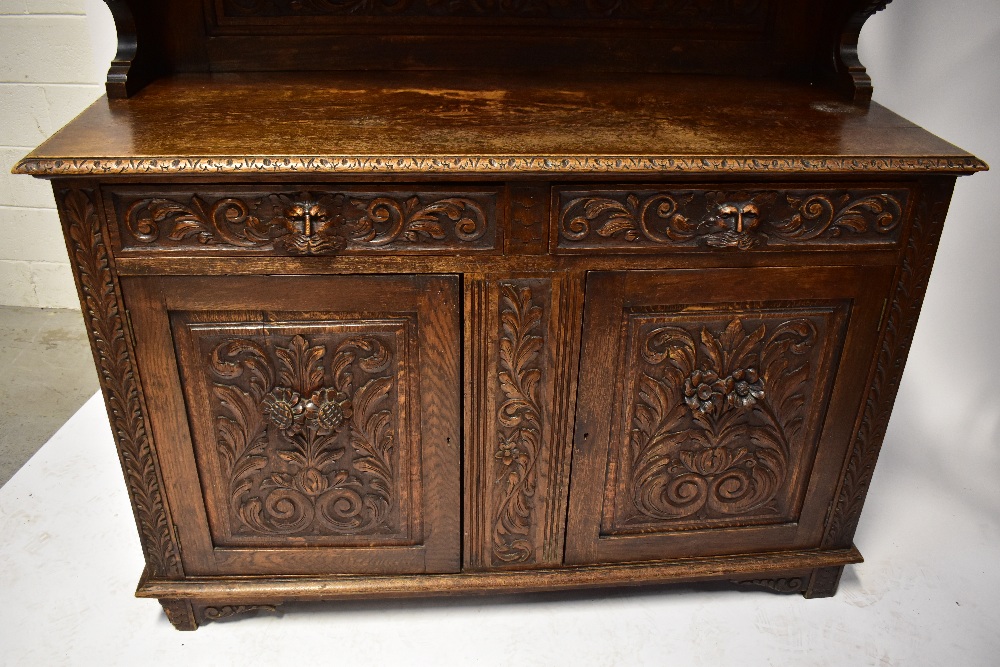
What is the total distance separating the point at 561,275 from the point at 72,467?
152cm

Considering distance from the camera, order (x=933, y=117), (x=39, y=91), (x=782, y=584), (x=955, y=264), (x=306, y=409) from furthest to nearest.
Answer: (x=39, y=91)
(x=955, y=264)
(x=933, y=117)
(x=782, y=584)
(x=306, y=409)

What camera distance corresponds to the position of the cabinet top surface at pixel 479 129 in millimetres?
1396

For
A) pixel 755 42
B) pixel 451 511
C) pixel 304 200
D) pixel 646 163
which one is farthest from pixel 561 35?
pixel 451 511

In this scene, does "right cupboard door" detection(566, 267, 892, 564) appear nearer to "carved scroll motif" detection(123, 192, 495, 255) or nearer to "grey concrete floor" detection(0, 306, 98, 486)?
"carved scroll motif" detection(123, 192, 495, 255)

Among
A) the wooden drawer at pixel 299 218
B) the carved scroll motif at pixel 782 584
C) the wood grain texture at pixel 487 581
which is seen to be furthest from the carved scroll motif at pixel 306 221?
the carved scroll motif at pixel 782 584

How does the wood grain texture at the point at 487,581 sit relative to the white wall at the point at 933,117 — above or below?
below

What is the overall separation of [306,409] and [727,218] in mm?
846

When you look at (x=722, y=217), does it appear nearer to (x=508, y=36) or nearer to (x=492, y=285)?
(x=492, y=285)

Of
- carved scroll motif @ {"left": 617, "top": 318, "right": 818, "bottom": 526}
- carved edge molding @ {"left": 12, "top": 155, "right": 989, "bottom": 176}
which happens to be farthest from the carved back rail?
carved scroll motif @ {"left": 617, "top": 318, "right": 818, "bottom": 526}

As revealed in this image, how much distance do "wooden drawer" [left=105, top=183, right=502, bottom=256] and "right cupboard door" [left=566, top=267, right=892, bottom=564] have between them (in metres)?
0.29

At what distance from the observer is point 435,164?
1396mm

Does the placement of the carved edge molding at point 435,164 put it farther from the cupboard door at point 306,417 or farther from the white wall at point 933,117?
the white wall at point 933,117

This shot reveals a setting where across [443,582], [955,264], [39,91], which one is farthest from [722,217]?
[39,91]

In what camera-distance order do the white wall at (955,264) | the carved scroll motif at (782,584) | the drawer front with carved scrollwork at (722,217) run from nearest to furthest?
the drawer front with carved scrollwork at (722,217) → the carved scroll motif at (782,584) → the white wall at (955,264)
